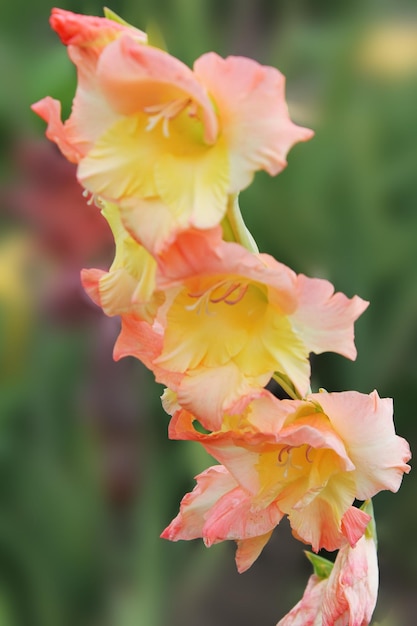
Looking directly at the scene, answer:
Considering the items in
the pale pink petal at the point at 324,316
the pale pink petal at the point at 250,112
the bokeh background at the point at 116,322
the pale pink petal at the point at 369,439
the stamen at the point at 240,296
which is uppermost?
the pale pink petal at the point at 250,112

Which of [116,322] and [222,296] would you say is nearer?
[222,296]

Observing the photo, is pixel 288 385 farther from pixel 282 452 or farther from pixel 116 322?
pixel 116 322

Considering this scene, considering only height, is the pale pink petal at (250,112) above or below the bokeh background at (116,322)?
above

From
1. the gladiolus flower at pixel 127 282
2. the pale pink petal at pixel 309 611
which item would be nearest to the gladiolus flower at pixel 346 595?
the pale pink petal at pixel 309 611

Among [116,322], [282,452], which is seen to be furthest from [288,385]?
Answer: [116,322]

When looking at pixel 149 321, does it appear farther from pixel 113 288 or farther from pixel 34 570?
pixel 34 570

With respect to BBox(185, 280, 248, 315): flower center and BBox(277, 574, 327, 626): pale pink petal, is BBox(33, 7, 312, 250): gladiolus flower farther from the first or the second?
BBox(277, 574, 327, 626): pale pink petal

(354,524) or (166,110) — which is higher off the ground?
(166,110)

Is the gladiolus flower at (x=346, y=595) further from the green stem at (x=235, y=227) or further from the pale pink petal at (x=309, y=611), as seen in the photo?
the green stem at (x=235, y=227)
